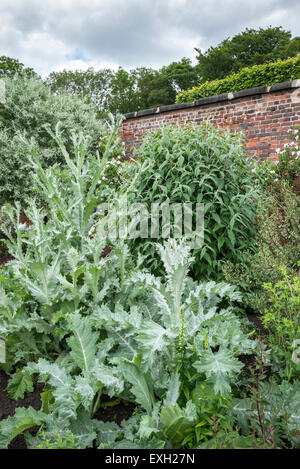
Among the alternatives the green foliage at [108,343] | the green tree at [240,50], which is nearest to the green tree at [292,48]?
the green tree at [240,50]

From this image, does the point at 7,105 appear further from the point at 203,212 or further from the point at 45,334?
the point at 45,334

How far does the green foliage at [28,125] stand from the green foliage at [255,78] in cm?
375

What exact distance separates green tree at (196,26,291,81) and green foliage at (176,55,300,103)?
19.5 meters

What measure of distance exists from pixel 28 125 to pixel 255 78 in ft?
22.1

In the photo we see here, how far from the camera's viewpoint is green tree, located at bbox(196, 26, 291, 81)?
92.9ft

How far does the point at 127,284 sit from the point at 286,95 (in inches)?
215

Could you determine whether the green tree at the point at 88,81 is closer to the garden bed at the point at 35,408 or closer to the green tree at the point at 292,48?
the green tree at the point at 292,48

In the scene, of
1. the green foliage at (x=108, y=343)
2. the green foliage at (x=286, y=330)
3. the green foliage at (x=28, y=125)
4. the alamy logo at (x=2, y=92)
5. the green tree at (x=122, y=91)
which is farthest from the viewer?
the green tree at (x=122, y=91)

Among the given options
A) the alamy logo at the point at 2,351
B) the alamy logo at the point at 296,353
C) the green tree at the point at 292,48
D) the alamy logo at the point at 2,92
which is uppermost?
the green tree at the point at 292,48

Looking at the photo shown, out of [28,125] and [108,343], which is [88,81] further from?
[108,343]

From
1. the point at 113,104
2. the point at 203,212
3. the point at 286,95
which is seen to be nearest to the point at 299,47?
the point at 113,104

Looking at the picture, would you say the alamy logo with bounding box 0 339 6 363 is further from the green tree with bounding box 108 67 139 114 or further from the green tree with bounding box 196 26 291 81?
the green tree with bounding box 108 67 139 114

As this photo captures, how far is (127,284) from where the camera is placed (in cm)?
240

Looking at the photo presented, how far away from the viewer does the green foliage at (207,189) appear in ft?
10.3
